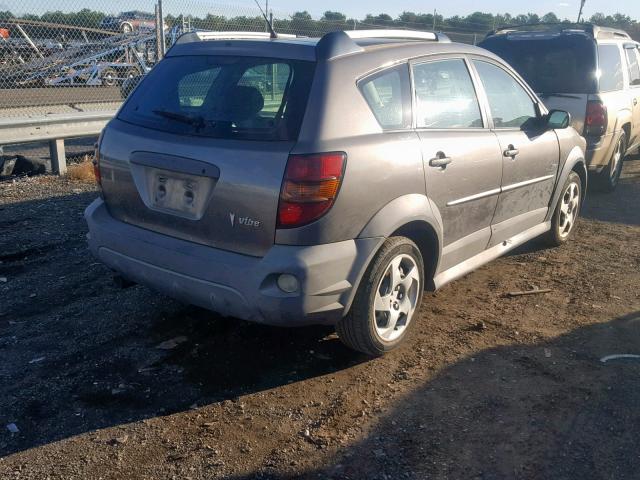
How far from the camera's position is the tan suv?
295 inches

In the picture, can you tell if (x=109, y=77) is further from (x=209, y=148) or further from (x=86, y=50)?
(x=209, y=148)

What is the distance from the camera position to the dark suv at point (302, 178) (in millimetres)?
3256

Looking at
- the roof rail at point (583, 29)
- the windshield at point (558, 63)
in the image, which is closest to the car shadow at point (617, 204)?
the windshield at point (558, 63)

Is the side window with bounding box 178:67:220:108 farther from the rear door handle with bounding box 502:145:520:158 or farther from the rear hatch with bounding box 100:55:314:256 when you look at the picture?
the rear door handle with bounding box 502:145:520:158

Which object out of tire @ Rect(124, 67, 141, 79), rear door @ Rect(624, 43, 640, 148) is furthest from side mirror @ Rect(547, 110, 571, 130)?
tire @ Rect(124, 67, 141, 79)

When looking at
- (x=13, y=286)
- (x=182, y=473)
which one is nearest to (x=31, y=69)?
(x=13, y=286)

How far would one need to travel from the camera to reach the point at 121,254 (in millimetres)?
3777

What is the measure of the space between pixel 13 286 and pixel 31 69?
11.8 meters

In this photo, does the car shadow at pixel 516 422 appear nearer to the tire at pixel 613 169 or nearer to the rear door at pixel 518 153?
the rear door at pixel 518 153

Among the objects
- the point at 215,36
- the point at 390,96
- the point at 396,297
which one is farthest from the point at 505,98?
the point at 215,36

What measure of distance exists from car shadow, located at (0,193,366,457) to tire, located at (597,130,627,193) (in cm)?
550

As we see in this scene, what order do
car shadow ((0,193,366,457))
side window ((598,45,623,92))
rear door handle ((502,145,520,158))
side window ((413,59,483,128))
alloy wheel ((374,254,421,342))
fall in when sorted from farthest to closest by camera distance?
side window ((598,45,623,92)), rear door handle ((502,145,520,158)), side window ((413,59,483,128)), alloy wheel ((374,254,421,342)), car shadow ((0,193,366,457))

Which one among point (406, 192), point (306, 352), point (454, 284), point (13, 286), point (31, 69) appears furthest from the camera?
point (31, 69)

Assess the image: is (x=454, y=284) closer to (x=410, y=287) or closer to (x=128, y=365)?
(x=410, y=287)
